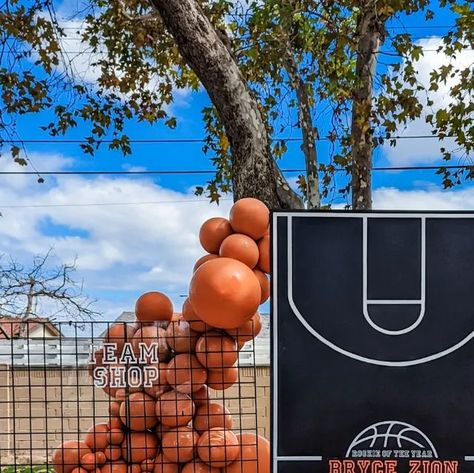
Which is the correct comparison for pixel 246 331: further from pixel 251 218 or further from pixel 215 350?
pixel 251 218

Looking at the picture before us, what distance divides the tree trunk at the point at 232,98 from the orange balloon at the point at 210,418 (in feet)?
4.30

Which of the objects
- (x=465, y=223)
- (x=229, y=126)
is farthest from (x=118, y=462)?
(x=229, y=126)

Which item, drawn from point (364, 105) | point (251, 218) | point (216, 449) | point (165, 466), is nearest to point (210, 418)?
point (216, 449)

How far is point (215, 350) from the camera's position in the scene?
2.13 m

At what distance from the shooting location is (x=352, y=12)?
187 inches

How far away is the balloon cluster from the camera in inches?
84.4

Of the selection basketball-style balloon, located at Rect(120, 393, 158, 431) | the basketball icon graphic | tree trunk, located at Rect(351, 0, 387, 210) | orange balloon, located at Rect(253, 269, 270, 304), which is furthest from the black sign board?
tree trunk, located at Rect(351, 0, 387, 210)

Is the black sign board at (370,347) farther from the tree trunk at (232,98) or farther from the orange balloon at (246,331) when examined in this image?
the tree trunk at (232,98)

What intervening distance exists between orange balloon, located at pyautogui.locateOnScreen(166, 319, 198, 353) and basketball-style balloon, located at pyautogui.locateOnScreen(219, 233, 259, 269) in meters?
0.31

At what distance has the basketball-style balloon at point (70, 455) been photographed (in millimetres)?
2209

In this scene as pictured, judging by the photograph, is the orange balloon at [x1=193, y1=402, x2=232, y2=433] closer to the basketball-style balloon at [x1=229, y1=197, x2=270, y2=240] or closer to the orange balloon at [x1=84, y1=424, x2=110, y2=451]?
the orange balloon at [x1=84, y1=424, x2=110, y2=451]

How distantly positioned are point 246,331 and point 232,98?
157 cm

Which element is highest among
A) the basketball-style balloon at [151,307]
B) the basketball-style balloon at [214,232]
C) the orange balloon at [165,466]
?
the basketball-style balloon at [214,232]

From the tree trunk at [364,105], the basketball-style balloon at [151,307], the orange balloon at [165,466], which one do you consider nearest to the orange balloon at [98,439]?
the orange balloon at [165,466]
